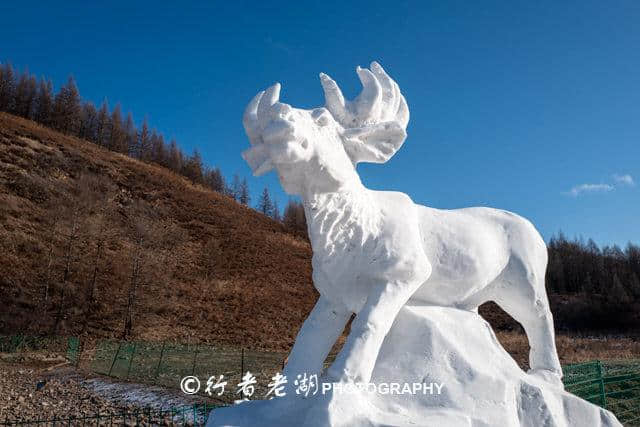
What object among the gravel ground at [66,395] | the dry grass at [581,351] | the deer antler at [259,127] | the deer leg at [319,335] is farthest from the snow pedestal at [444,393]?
the dry grass at [581,351]

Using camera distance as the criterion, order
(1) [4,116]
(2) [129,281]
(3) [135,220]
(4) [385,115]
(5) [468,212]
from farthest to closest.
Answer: (1) [4,116], (3) [135,220], (2) [129,281], (5) [468,212], (4) [385,115]

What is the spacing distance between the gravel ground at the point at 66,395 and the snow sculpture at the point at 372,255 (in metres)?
8.34

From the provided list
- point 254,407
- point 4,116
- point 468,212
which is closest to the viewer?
point 254,407

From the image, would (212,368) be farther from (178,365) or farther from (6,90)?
(6,90)

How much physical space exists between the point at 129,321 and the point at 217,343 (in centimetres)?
401

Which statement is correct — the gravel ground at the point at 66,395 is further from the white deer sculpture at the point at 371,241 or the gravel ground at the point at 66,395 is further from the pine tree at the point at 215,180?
the pine tree at the point at 215,180

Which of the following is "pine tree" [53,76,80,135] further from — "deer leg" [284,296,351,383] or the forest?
"deer leg" [284,296,351,383]

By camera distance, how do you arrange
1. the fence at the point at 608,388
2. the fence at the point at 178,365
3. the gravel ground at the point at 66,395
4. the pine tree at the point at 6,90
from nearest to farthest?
the fence at the point at 608,388 → the gravel ground at the point at 66,395 → the fence at the point at 178,365 → the pine tree at the point at 6,90

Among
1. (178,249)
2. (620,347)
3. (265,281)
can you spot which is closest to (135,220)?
(178,249)

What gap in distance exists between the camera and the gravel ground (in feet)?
32.4

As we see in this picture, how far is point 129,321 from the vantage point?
21.5m

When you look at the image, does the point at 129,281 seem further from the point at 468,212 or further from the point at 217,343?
the point at 468,212

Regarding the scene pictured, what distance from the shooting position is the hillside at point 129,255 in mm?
21984

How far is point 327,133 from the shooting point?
9.53ft
